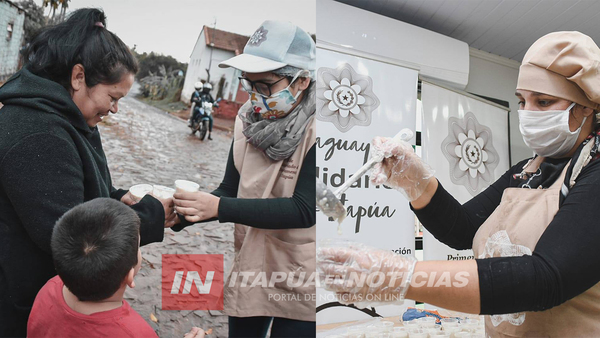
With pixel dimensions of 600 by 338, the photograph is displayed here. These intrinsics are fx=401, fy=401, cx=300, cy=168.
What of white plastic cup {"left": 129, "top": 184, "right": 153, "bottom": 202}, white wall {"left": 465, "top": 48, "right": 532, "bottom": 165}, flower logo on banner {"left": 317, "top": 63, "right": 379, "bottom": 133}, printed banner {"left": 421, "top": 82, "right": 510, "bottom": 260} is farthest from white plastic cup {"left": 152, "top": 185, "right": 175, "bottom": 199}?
white wall {"left": 465, "top": 48, "right": 532, "bottom": 165}

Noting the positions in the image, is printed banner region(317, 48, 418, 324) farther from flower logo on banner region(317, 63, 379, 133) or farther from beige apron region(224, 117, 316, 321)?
beige apron region(224, 117, 316, 321)

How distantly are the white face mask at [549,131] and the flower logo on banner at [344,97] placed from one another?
4.27ft

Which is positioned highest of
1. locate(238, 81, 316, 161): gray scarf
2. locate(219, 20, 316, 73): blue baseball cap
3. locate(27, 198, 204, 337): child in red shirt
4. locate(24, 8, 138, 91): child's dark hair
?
locate(219, 20, 316, 73): blue baseball cap

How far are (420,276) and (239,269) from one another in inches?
23.4

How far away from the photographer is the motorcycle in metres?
1.26

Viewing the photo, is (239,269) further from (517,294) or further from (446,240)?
(517,294)

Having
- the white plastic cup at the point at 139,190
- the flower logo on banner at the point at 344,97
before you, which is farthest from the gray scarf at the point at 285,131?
the flower logo on banner at the point at 344,97

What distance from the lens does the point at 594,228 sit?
0.78 m

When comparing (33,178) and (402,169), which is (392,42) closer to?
(402,169)

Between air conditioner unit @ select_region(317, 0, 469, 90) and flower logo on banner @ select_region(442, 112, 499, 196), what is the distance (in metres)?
0.52

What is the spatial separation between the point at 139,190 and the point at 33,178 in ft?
0.92

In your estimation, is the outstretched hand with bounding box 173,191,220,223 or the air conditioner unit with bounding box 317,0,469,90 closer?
the outstretched hand with bounding box 173,191,220,223

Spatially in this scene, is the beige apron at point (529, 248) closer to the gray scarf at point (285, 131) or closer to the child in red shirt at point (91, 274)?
the gray scarf at point (285, 131)

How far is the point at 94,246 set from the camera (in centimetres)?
87
